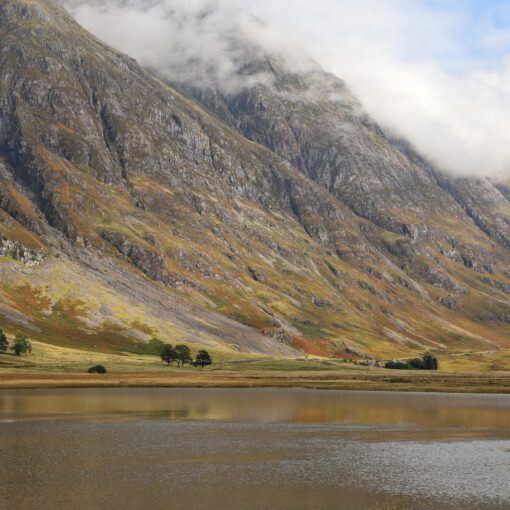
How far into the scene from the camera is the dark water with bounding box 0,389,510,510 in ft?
157

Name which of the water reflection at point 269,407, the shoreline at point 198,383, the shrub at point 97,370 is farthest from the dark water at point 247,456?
the shrub at point 97,370

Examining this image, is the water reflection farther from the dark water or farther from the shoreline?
the shoreline

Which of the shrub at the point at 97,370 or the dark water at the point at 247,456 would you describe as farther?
the shrub at the point at 97,370

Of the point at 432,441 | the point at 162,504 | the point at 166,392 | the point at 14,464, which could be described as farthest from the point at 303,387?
the point at 162,504

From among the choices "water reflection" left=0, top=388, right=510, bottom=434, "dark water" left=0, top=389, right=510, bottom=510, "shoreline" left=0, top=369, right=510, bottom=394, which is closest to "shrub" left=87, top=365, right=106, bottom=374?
"shoreline" left=0, top=369, right=510, bottom=394

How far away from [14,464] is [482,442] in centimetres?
4810

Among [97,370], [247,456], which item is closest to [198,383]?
[97,370]

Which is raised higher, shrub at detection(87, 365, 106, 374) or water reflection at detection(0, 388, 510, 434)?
shrub at detection(87, 365, 106, 374)

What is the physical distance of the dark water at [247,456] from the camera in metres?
47.7

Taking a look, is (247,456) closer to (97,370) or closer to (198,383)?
(198,383)

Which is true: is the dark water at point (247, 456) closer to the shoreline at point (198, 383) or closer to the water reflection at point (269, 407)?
the water reflection at point (269, 407)

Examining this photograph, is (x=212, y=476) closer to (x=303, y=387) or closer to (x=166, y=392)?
(x=166, y=392)

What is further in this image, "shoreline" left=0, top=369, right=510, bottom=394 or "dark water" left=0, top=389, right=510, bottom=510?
"shoreline" left=0, top=369, right=510, bottom=394

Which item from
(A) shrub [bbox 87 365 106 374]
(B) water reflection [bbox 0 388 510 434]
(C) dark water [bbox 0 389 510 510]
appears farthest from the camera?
(A) shrub [bbox 87 365 106 374]
